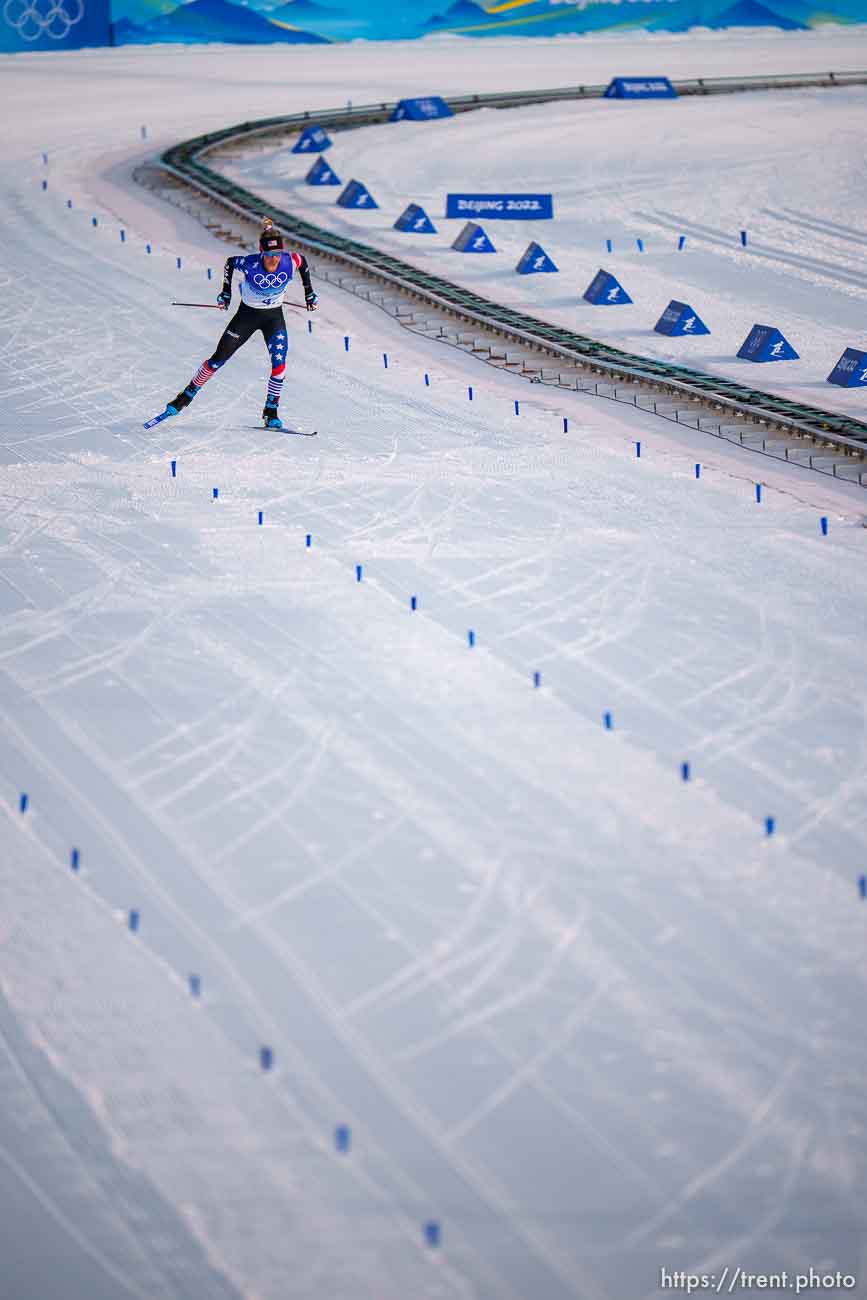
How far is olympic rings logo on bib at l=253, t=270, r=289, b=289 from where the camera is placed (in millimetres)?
12883

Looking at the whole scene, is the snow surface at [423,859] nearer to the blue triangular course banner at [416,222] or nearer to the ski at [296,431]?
the ski at [296,431]

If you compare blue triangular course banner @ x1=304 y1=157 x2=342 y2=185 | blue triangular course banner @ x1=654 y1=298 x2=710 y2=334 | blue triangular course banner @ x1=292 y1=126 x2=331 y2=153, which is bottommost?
blue triangular course banner @ x1=654 y1=298 x2=710 y2=334

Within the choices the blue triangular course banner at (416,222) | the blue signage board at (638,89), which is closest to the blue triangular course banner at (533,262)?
the blue triangular course banner at (416,222)

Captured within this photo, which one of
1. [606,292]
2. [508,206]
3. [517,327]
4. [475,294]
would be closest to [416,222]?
[508,206]

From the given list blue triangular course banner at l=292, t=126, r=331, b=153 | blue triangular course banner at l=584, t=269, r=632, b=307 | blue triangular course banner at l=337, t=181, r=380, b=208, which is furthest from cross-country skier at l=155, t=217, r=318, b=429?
blue triangular course banner at l=292, t=126, r=331, b=153

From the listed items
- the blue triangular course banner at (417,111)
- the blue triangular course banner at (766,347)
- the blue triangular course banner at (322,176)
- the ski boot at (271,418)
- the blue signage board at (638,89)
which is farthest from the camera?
the blue signage board at (638,89)

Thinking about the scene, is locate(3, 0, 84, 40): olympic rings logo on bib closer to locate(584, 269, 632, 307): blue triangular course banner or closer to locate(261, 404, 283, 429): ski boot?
locate(584, 269, 632, 307): blue triangular course banner

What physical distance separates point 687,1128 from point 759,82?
31.3 m

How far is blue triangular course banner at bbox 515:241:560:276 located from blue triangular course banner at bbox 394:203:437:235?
232cm

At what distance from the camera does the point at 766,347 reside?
16547mm

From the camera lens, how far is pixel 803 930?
693 centimetres

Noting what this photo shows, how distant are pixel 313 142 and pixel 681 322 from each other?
12901mm

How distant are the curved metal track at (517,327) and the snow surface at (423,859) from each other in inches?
33.8

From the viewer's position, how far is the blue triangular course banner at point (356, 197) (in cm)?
2417
